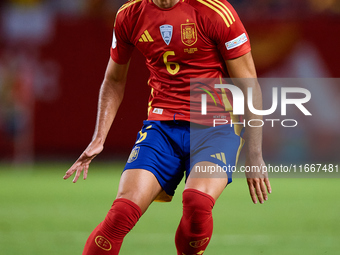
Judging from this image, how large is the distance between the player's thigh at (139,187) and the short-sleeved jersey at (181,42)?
452 mm

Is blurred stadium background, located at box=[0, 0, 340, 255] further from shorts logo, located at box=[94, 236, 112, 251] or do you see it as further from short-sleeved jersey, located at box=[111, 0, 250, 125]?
shorts logo, located at box=[94, 236, 112, 251]

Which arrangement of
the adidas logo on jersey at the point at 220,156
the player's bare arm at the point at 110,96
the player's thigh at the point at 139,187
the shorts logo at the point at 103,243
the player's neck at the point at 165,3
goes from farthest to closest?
the player's bare arm at the point at 110,96, the player's neck at the point at 165,3, the adidas logo on jersey at the point at 220,156, the player's thigh at the point at 139,187, the shorts logo at the point at 103,243

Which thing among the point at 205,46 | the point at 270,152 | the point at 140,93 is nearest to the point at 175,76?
the point at 205,46

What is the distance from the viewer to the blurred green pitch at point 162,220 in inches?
199

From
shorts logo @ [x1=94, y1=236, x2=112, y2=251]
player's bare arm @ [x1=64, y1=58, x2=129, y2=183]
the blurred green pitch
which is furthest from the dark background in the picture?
shorts logo @ [x1=94, y1=236, x2=112, y2=251]

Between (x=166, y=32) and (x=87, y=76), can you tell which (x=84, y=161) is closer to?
(x=166, y=32)

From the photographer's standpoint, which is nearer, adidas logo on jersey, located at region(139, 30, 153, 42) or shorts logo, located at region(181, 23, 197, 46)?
shorts logo, located at region(181, 23, 197, 46)

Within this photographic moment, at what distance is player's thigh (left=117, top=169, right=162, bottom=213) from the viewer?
327 centimetres

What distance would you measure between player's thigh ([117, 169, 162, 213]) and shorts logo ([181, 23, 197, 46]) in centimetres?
81

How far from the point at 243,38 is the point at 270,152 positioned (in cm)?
814

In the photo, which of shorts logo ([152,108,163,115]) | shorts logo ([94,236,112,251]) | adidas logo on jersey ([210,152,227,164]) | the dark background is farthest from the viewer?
the dark background

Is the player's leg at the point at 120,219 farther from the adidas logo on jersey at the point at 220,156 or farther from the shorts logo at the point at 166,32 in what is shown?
the shorts logo at the point at 166,32

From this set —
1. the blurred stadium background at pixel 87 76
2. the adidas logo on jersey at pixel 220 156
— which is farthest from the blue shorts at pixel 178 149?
the blurred stadium background at pixel 87 76

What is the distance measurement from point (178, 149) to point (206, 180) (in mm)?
337
